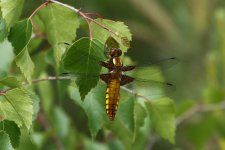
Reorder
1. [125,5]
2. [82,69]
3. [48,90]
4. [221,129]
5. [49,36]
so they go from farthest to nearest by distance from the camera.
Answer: [125,5] < [221,129] < [48,90] < [49,36] < [82,69]

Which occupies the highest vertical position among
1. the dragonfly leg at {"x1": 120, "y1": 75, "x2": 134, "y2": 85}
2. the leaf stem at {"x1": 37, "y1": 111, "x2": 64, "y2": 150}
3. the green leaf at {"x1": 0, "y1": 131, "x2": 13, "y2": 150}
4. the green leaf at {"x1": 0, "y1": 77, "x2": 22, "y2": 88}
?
the green leaf at {"x1": 0, "y1": 77, "x2": 22, "y2": 88}

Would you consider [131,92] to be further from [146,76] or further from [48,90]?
[48,90]

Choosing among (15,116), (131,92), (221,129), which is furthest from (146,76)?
(221,129)

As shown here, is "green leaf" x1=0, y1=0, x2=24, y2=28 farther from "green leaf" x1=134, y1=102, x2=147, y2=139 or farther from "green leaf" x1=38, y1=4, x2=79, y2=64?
"green leaf" x1=134, y1=102, x2=147, y2=139

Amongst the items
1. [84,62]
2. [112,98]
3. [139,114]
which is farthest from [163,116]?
[84,62]

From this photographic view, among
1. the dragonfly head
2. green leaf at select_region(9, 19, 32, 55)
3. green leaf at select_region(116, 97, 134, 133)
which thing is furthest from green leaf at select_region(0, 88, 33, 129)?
green leaf at select_region(116, 97, 134, 133)
